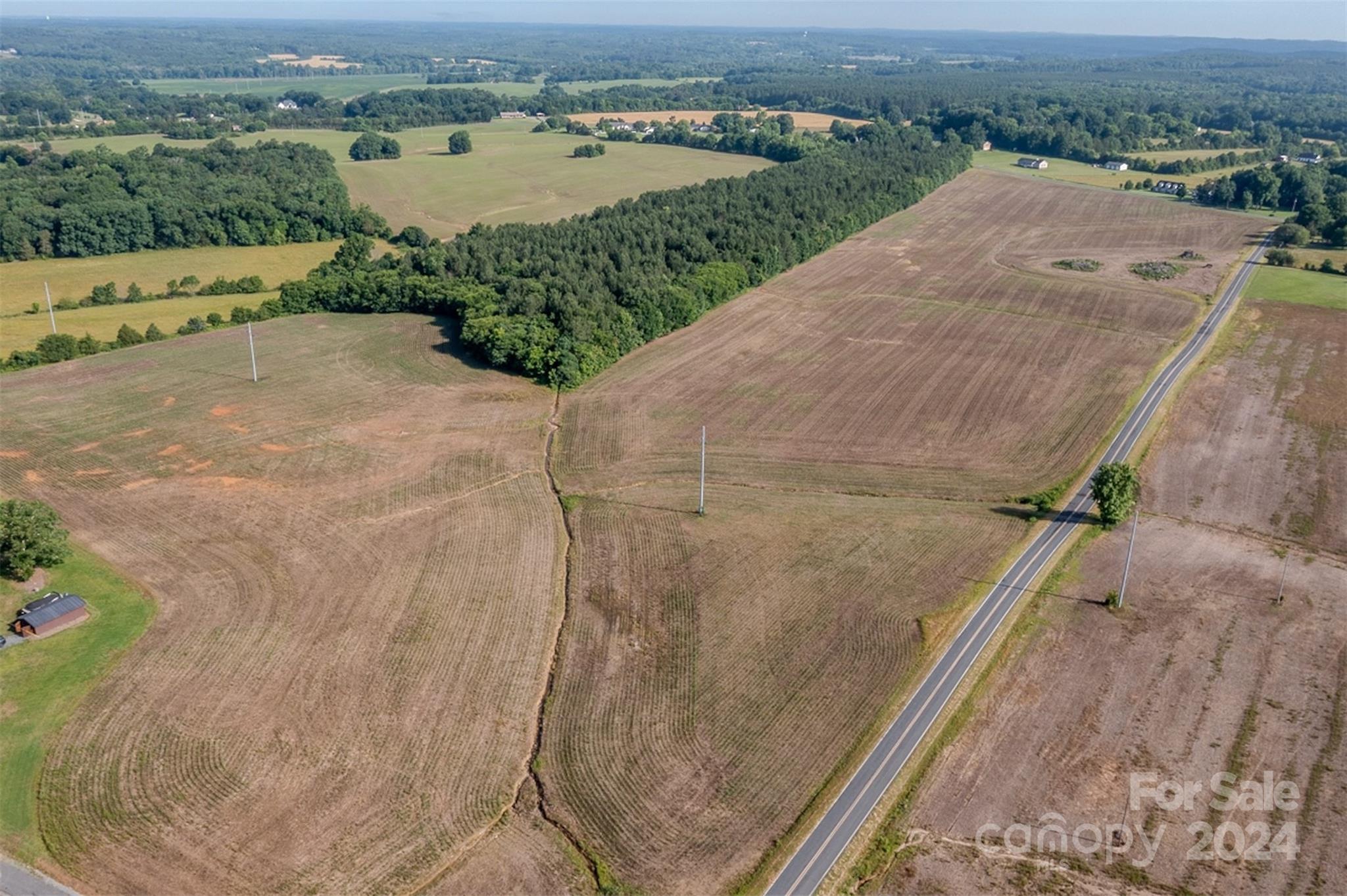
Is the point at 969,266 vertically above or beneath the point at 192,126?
beneath

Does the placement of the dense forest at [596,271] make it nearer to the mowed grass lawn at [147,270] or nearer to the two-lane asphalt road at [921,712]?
the mowed grass lawn at [147,270]

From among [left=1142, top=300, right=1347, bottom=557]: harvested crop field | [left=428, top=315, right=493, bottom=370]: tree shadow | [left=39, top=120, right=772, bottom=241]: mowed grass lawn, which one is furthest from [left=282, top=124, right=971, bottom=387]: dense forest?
[left=1142, top=300, right=1347, bottom=557]: harvested crop field

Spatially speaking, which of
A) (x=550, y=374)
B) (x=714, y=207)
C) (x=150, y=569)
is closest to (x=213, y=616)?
(x=150, y=569)

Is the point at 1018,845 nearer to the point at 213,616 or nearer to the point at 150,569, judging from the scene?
the point at 213,616

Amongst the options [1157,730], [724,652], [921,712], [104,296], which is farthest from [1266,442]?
[104,296]

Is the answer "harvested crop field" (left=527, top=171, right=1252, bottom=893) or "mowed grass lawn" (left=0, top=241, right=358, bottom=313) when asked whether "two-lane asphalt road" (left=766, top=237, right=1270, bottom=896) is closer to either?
"harvested crop field" (left=527, top=171, right=1252, bottom=893)

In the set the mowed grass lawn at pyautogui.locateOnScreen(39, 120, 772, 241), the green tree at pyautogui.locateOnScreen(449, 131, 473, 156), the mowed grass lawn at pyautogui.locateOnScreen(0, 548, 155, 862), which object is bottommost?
the mowed grass lawn at pyautogui.locateOnScreen(0, 548, 155, 862)
